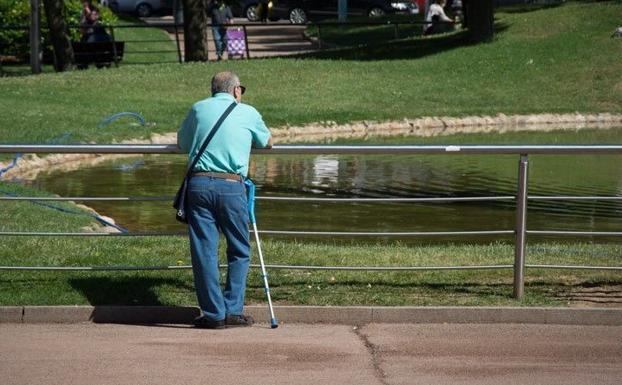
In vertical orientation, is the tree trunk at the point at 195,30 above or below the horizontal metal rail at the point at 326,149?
below

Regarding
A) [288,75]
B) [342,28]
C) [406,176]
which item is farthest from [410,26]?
[406,176]

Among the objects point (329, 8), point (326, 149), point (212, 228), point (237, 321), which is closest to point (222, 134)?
point (212, 228)

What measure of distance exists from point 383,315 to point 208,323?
1.28m

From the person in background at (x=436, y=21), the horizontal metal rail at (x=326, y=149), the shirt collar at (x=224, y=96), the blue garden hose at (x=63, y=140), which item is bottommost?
the blue garden hose at (x=63, y=140)

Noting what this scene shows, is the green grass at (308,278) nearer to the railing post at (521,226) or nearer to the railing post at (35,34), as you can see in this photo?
the railing post at (521,226)

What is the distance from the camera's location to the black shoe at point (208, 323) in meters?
8.80

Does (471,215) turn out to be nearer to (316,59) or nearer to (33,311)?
(33,311)

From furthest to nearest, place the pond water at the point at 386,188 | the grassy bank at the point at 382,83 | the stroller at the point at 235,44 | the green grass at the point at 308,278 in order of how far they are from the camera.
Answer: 1. the stroller at the point at 235,44
2. the grassy bank at the point at 382,83
3. the pond water at the point at 386,188
4. the green grass at the point at 308,278

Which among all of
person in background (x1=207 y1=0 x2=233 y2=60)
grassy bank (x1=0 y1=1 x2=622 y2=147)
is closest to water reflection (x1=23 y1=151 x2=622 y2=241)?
grassy bank (x1=0 y1=1 x2=622 y2=147)

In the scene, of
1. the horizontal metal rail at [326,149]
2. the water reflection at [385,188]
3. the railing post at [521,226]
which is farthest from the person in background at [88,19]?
the railing post at [521,226]

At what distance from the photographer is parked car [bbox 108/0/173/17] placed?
61500mm

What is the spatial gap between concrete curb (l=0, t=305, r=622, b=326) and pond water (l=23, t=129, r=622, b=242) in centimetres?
545

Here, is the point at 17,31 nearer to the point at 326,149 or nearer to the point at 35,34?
the point at 35,34

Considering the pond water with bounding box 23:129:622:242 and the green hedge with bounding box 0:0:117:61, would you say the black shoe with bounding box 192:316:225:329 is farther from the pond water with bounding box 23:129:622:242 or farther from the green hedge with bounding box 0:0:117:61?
the green hedge with bounding box 0:0:117:61
